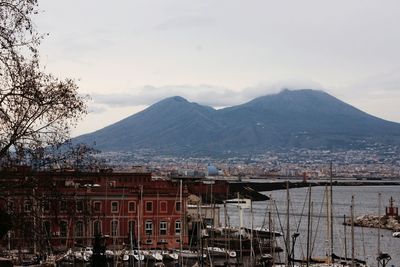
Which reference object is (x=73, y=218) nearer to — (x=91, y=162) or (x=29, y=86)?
(x=91, y=162)

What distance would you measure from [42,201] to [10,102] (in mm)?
1504

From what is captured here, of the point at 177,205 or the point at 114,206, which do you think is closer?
the point at 114,206

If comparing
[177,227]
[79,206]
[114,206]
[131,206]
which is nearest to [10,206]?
[79,206]

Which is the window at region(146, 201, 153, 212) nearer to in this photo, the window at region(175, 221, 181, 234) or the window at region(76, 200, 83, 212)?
the window at region(175, 221, 181, 234)

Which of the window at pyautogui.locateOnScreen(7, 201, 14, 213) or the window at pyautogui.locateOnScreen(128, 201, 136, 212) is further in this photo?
the window at pyautogui.locateOnScreen(128, 201, 136, 212)

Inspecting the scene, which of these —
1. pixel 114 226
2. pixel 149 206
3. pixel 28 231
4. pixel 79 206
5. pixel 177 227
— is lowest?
pixel 177 227

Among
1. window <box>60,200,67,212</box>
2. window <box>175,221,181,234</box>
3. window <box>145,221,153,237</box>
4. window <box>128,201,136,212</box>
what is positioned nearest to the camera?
window <box>60,200,67,212</box>

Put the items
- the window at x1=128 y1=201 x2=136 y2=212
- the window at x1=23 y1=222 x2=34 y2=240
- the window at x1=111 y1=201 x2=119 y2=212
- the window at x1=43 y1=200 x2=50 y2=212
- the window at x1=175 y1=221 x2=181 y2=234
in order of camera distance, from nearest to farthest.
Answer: the window at x1=23 y1=222 x2=34 y2=240
the window at x1=43 y1=200 x2=50 y2=212
the window at x1=111 y1=201 x2=119 y2=212
the window at x1=128 y1=201 x2=136 y2=212
the window at x1=175 y1=221 x2=181 y2=234

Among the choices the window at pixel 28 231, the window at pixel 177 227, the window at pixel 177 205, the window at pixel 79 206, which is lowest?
the window at pixel 177 227

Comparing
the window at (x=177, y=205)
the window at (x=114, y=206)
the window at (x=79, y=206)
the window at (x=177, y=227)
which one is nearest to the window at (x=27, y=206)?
the window at (x=79, y=206)

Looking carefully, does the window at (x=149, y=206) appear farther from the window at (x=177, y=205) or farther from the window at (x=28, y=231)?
the window at (x=28, y=231)

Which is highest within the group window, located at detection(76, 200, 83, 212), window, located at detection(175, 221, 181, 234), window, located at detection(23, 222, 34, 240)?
window, located at detection(76, 200, 83, 212)

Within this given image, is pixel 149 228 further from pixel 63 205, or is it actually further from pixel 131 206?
pixel 63 205

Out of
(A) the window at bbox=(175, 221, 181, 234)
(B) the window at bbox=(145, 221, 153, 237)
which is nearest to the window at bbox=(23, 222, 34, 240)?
(B) the window at bbox=(145, 221, 153, 237)
